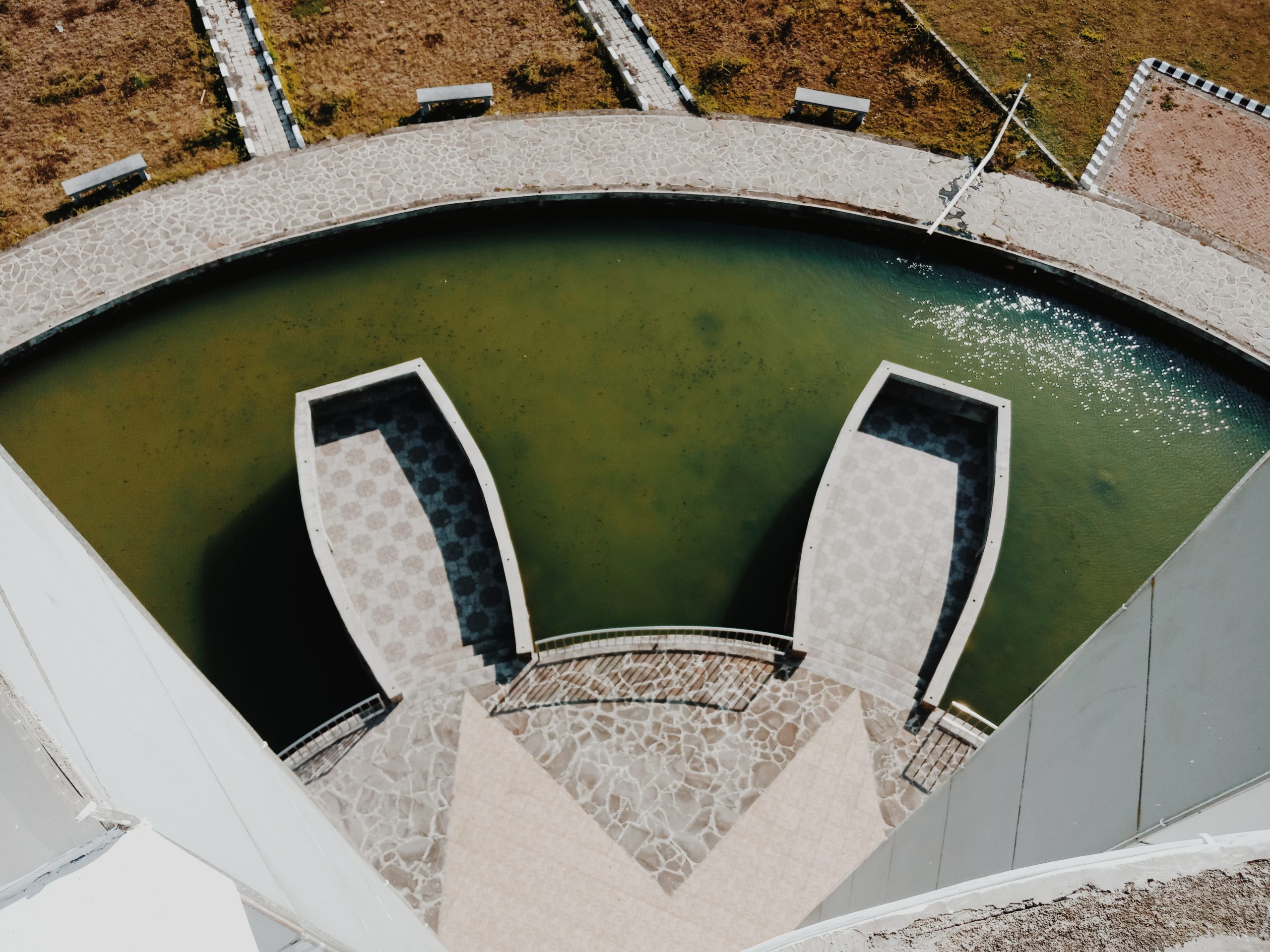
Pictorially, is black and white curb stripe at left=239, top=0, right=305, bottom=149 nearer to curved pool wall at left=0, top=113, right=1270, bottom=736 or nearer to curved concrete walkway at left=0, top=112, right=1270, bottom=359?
curved concrete walkway at left=0, top=112, right=1270, bottom=359

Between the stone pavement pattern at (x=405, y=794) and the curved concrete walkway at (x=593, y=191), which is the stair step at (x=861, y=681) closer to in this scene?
the stone pavement pattern at (x=405, y=794)

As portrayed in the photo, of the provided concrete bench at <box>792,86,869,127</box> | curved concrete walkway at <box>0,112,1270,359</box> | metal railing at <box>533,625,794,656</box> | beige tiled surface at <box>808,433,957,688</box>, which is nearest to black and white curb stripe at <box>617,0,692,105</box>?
curved concrete walkway at <box>0,112,1270,359</box>

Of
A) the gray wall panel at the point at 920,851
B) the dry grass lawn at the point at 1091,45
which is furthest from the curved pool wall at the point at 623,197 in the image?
the gray wall panel at the point at 920,851

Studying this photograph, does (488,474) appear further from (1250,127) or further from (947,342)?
(1250,127)

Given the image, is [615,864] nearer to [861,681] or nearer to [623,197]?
[861,681]

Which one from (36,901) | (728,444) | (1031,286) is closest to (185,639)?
(728,444)

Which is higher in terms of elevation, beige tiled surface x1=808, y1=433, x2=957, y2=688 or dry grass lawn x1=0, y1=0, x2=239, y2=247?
dry grass lawn x1=0, y1=0, x2=239, y2=247
